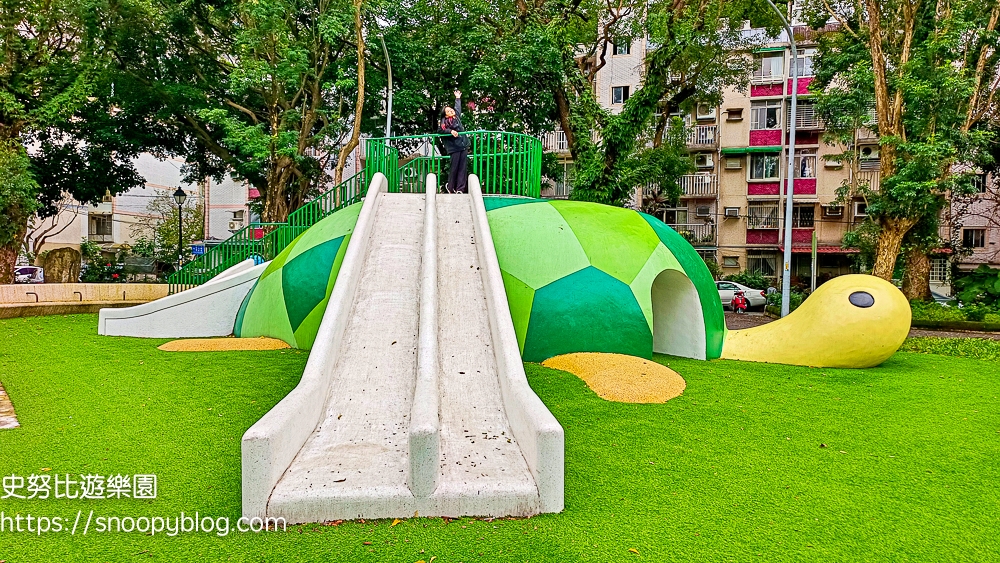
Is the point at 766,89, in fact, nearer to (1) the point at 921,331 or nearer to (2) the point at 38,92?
(1) the point at 921,331

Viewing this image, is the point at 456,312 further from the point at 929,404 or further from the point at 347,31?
→ the point at 347,31

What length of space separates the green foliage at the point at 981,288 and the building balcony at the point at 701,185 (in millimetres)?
14703

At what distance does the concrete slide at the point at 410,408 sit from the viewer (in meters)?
4.29

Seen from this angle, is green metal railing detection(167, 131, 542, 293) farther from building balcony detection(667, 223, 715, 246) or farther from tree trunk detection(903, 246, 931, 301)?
building balcony detection(667, 223, 715, 246)

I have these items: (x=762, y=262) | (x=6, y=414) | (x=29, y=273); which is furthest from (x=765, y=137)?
(x=29, y=273)

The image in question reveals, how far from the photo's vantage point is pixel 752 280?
1316 inches

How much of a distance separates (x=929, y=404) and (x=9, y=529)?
9.17m

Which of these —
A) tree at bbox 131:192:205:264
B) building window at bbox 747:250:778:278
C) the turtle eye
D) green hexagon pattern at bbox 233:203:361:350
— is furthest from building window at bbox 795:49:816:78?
tree at bbox 131:192:205:264

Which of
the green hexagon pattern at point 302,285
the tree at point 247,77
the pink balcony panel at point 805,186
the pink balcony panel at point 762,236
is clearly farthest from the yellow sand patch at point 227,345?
the pink balcony panel at point 805,186

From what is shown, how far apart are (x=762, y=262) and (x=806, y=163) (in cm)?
610

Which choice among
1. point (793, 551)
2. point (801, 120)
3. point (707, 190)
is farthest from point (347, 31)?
point (801, 120)

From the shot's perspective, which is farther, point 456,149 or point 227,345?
point 456,149

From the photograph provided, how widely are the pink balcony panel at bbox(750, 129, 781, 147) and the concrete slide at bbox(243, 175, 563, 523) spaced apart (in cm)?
3190

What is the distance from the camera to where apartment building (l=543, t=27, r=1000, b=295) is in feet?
118
